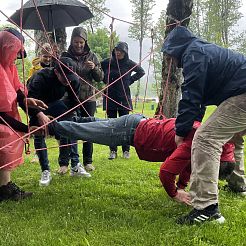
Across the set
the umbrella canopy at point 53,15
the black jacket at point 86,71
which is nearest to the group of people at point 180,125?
the black jacket at point 86,71

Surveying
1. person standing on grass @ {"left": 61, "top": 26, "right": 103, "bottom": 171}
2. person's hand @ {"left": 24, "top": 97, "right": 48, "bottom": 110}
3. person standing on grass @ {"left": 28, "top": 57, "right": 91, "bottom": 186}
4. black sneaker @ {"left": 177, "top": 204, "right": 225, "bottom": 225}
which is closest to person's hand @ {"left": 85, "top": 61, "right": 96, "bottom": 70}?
person standing on grass @ {"left": 61, "top": 26, "right": 103, "bottom": 171}

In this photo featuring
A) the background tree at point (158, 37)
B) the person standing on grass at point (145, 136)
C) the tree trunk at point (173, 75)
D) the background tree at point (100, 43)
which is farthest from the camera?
the background tree at point (100, 43)

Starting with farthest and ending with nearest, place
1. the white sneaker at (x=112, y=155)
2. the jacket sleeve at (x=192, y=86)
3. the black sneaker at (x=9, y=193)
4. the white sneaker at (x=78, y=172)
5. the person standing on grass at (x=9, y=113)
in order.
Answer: the white sneaker at (x=112, y=155), the white sneaker at (x=78, y=172), the black sneaker at (x=9, y=193), the person standing on grass at (x=9, y=113), the jacket sleeve at (x=192, y=86)

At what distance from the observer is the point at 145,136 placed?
11.6 feet

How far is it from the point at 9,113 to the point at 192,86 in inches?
72.7

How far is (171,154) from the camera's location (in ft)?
11.4

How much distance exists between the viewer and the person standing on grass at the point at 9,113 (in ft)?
12.2

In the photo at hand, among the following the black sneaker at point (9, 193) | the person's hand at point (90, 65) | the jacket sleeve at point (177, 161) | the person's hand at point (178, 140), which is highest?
the person's hand at point (90, 65)

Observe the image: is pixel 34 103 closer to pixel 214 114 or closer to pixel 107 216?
pixel 107 216

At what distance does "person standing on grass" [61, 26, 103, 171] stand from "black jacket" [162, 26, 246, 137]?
6.87 ft

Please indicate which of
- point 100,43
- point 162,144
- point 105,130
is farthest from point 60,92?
point 100,43

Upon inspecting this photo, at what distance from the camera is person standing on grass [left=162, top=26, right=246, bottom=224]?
10.0ft

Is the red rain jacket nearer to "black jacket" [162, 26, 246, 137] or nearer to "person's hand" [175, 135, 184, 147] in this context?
"person's hand" [175, 135, 184, 147]

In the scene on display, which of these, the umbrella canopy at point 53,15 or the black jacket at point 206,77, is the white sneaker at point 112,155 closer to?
the umbrella canopy at point 53,15
